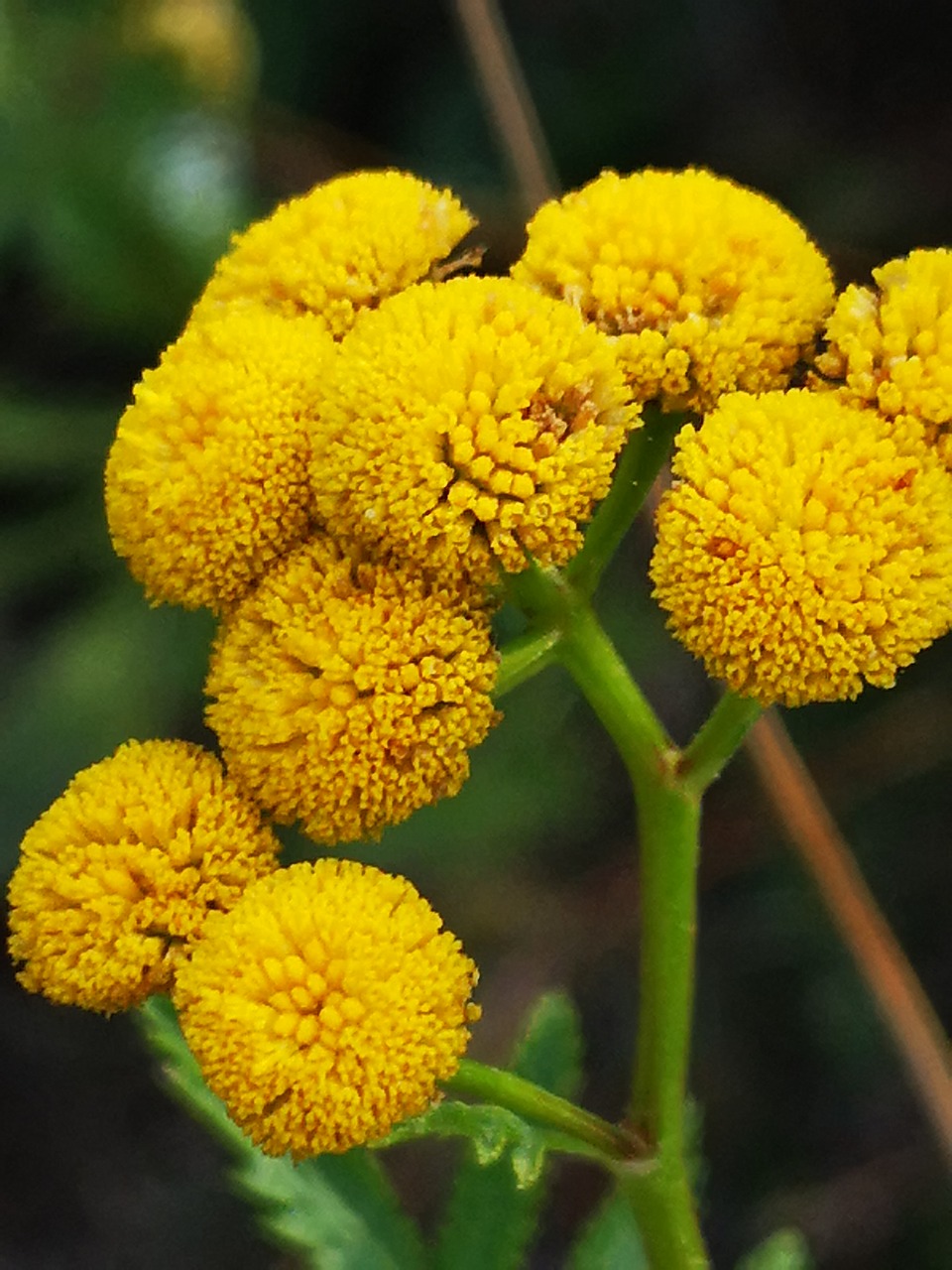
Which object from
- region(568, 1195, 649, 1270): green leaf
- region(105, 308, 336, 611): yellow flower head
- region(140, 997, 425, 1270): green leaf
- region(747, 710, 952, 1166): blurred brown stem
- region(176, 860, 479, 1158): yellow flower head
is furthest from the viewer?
region(747, 710, 952, 1166): blurred brown stem

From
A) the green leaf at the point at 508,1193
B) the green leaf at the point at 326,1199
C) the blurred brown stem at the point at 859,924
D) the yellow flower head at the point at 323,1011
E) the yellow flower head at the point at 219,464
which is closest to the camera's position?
the yellow flower head at the point at 323,1011

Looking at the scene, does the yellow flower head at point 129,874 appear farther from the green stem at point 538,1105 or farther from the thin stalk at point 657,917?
the thin stalk at point 657,917

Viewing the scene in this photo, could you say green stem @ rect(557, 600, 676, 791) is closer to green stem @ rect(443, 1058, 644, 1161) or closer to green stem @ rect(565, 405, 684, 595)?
green stem @ rect(565, 405, 684, 595)

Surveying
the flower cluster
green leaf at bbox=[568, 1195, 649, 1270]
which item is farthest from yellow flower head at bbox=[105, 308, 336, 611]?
green leaf at bbox=[568, 1195, 649, 1270]

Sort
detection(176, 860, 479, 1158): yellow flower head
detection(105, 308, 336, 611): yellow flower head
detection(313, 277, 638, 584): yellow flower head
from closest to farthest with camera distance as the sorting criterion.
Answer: detection(176, 860, 479, 1158): yellow flower head, detection(313, 277, 638, 584): yellow flower head, detection(105, 308, 336, 611): yellow flower head

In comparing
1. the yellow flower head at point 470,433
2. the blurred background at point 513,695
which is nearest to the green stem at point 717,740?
the yellow flower head at point 470,433

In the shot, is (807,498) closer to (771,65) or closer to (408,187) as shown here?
(408,187)

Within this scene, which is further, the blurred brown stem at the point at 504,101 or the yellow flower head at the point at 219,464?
the blurred brown stem at the point at 504,101
